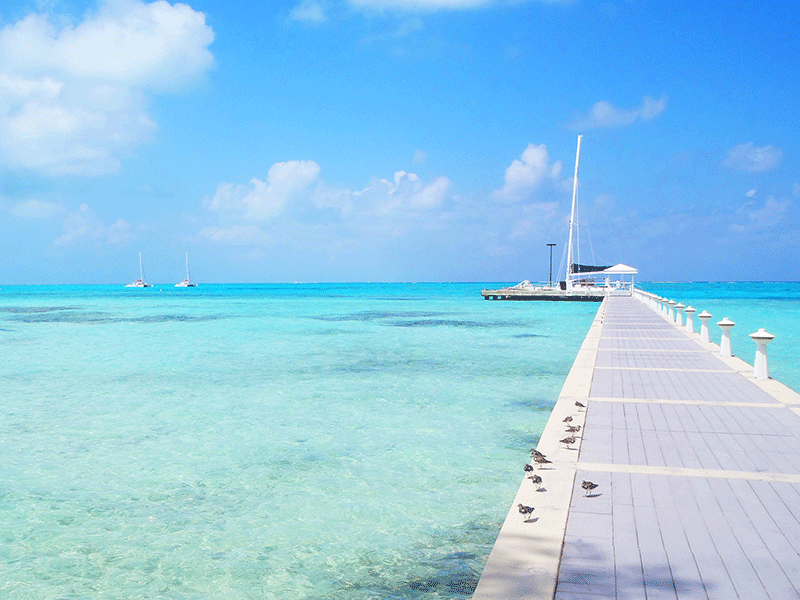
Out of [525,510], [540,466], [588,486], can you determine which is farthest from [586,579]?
[540,466]

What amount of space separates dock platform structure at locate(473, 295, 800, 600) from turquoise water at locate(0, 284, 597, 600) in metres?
1.02

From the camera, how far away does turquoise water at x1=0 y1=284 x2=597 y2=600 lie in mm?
5641

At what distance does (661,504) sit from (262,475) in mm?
5471

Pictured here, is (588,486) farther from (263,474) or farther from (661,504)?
(263,474)

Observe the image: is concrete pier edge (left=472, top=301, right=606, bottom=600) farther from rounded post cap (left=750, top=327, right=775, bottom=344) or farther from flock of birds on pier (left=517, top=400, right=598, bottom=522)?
rounded post cap (left=750, top=327, right=775, bottom=344)

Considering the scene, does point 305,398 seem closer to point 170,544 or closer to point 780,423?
point 170,544

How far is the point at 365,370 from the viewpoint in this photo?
18.6 meters

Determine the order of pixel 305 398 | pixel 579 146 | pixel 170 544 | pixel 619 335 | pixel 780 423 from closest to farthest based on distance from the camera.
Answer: pixel 170 544 < pixel 780 423 < pixel 305 398 < pixel 619 335 < pixel 579 146

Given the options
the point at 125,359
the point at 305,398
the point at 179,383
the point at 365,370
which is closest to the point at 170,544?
the point at 305,398

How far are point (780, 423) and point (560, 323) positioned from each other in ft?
93.6

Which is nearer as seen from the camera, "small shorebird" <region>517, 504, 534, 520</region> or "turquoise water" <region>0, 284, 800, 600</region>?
"small shorebird" <region>517, 504, 534, 520</region>

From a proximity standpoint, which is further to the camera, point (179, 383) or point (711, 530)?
point (179, 383)

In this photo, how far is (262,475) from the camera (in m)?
8.50

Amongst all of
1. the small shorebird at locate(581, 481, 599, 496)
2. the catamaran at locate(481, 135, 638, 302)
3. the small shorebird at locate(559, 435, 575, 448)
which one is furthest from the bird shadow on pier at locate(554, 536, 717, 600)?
the catamaran at locate(481, 135, 638, 302)
